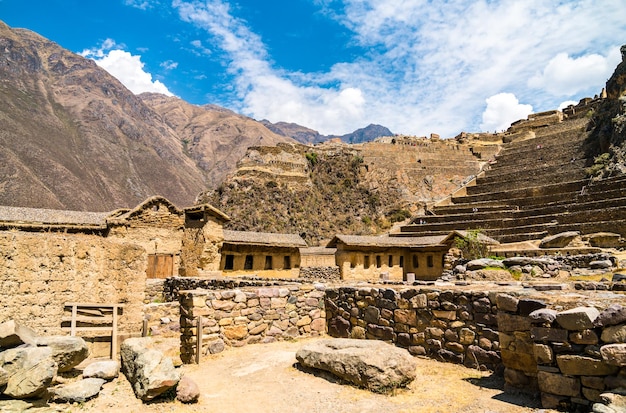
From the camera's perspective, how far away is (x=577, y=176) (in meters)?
37.8

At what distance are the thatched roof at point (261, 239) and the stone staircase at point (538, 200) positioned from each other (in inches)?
488

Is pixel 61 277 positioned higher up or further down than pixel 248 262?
further down

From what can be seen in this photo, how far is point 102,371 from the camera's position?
607 centimetres

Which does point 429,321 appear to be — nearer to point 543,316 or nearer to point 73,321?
point 543,316

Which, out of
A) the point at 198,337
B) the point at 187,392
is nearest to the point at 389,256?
the point at 198,337

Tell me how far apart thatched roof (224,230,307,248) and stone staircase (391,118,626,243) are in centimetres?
1240

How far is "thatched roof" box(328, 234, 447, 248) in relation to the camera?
1110 inches

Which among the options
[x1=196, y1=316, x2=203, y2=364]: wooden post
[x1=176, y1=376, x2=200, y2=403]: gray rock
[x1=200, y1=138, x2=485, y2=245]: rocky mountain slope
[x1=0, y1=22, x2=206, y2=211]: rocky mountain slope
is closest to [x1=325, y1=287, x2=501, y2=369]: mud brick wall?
[x1=196, y1=316, x2=203, y2=364]: wooden post

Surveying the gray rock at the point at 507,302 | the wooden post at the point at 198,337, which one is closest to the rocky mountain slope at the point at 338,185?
the wooden post at the point at 198,337

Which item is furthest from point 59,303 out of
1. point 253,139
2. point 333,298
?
point 253,139

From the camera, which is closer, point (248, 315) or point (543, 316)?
point (543, 316)

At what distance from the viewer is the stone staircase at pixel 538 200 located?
90.8 ft

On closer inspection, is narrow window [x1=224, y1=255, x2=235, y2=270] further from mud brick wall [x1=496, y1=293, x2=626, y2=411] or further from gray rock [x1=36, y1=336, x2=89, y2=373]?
mud brick wall [x1=496, y1=293, x2=626, y2=411]

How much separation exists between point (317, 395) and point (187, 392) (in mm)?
1840
